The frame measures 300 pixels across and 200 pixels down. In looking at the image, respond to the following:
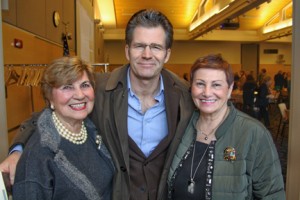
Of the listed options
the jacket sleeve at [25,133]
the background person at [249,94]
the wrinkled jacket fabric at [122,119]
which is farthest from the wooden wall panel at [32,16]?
the background person at [249,94]

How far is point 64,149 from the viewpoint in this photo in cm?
143

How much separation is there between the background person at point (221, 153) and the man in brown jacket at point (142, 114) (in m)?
0.12

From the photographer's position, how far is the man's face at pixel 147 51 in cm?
173

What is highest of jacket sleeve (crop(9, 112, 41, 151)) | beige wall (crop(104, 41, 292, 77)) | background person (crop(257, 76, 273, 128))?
beige wall (crop(104, 41, 292, 77))

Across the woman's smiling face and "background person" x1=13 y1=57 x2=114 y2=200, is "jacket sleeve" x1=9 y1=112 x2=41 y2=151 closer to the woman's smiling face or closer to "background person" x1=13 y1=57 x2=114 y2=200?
"background person" x1=13 y1=57 x2=114 y2=200

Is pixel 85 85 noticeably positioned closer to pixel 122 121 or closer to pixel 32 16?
pixel 122 121

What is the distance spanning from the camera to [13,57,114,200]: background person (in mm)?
1298

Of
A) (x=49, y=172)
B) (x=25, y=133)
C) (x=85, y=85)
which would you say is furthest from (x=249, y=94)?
(x=49, y=172)

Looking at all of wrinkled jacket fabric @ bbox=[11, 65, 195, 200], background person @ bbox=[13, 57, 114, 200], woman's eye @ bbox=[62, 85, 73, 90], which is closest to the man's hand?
background person @ bbox=[13, 57, 114, 200]

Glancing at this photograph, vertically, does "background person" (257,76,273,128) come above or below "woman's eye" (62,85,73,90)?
below

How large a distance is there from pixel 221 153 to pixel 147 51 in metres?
0.67

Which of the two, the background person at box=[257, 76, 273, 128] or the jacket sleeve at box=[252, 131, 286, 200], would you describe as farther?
the background person at box=[257, 76, 273, 128]

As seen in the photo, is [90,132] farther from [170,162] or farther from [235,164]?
[235,164]

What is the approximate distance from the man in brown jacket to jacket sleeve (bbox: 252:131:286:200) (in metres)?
0.44
